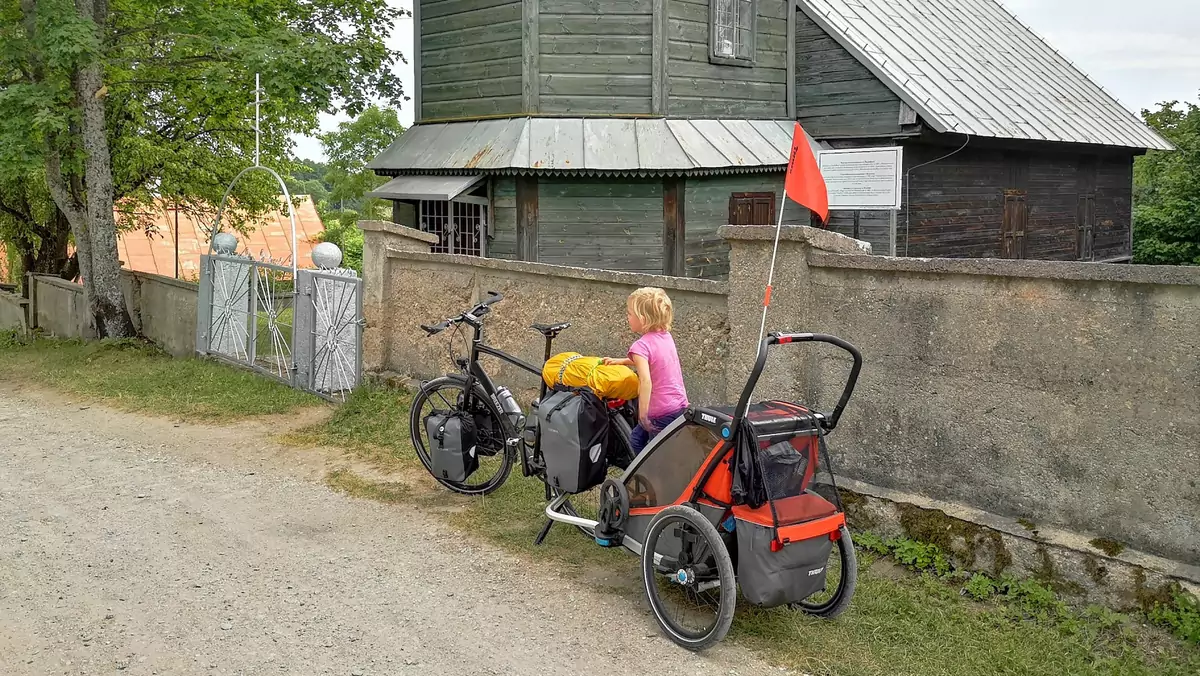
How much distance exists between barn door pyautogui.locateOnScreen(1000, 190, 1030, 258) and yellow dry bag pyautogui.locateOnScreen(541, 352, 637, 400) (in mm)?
14889

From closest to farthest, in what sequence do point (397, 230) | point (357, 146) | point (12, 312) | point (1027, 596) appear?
point (1027, 596)
point (397, 230)
point (12, 312)
point (357, 146)

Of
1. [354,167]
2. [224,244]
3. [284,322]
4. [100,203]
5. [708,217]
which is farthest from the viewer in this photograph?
[354,167]

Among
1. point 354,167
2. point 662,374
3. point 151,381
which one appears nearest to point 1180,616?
point 662,374

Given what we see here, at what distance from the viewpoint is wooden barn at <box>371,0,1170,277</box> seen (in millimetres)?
14250

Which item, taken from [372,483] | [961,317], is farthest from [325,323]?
[961,317]

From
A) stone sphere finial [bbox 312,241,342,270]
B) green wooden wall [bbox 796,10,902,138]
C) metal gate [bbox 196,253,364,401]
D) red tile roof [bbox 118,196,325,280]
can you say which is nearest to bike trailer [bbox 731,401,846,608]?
metal gate [bbox 196,253,364,401]

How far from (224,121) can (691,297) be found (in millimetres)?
14279

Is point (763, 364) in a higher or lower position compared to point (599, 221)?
lower

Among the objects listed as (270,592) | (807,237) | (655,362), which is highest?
(807,237)

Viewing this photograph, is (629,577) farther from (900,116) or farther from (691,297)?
(900,116)

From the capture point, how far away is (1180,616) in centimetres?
516

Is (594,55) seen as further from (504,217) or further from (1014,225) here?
(1014,225)

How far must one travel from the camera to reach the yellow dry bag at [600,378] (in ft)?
18.9

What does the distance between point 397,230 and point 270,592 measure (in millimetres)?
5322
